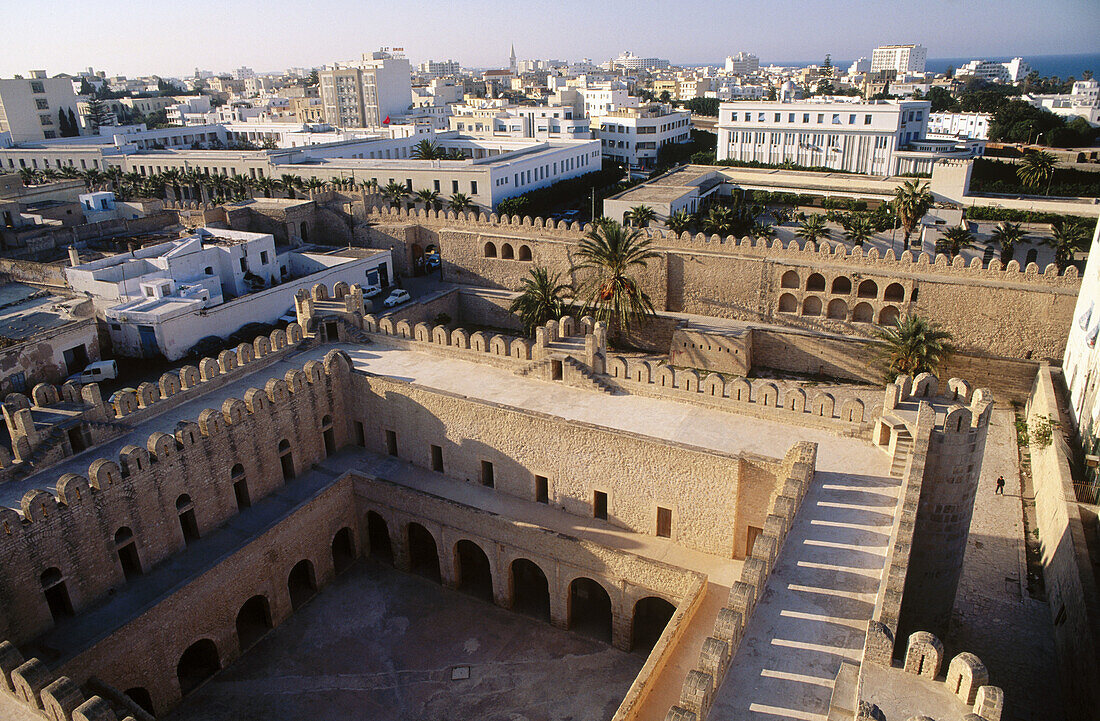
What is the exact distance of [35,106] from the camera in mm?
86750

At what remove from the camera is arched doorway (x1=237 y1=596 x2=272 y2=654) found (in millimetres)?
20562

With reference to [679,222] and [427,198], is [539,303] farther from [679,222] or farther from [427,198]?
[427,198]

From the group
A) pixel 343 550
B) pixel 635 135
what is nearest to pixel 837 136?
pixel 635 135

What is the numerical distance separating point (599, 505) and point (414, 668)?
6.57 meters

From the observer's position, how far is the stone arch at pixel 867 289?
32.8 metres

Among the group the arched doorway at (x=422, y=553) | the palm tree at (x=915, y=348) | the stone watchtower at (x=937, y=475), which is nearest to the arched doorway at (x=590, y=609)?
the arched doorway at (x=422, y=553)

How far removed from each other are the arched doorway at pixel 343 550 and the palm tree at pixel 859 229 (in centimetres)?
2784

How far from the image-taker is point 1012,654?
1809cm

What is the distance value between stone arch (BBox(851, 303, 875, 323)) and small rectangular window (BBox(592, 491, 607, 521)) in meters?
18.1

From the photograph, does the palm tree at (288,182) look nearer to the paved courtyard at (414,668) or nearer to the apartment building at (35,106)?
the paved courtyard at (414,668)

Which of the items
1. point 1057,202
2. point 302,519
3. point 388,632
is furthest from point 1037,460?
point 1057,202

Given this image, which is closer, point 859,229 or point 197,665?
point 197,665

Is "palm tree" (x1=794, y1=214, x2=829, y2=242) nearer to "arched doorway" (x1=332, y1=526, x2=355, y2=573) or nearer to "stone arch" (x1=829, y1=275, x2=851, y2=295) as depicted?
"stone arch" (x1=829, y1=275, x2=851, y2=295)

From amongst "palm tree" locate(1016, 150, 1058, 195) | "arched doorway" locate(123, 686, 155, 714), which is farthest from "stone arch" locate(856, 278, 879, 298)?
"palm tree" locate(1016, 150, 1058, 195)
